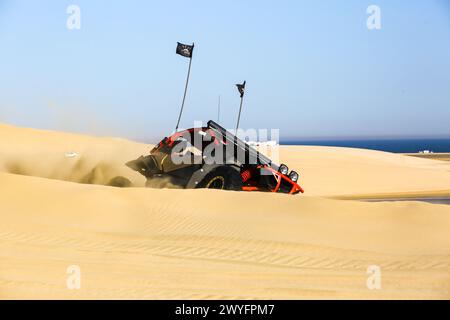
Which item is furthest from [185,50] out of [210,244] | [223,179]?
[210,244]

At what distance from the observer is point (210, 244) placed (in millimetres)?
6648

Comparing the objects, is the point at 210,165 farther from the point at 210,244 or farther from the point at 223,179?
the point at 210,244

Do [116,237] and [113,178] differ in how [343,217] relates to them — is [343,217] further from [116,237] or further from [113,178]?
[113,178]

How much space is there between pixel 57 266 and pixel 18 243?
89 cm

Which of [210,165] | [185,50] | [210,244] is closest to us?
[210,244]

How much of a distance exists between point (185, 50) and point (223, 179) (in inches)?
210

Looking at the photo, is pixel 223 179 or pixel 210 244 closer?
pixel 210 244

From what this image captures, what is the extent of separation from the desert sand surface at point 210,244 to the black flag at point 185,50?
6.94 m

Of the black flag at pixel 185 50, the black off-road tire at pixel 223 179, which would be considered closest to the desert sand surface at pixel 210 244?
the black off-road tire at pixel 223 179

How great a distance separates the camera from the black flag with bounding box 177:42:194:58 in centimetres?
1473

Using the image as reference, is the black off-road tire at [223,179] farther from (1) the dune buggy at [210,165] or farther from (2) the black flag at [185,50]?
(2) the black flag at [185,50]

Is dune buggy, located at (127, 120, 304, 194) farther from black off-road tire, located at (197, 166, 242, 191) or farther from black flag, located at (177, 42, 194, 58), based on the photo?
black flag, located at (177, 42, 194, 58)

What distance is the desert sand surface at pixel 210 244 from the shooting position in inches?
217

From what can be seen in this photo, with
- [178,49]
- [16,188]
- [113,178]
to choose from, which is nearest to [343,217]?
[16,188]
